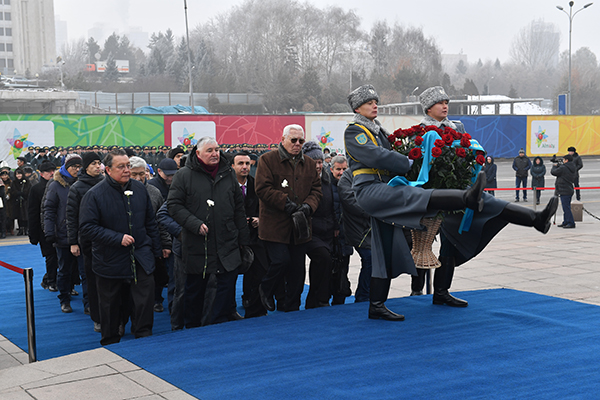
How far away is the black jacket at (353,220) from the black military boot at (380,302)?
1.43m

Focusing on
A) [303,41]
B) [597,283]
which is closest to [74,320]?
[597,283]

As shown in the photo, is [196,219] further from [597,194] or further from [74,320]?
[597,194]

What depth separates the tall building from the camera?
121250 millimetres

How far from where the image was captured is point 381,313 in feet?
18.0

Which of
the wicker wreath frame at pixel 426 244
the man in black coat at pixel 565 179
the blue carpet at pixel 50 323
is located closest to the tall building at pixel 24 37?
the man in black coat at pixel 565 179

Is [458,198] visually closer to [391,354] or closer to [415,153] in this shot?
[415,153]

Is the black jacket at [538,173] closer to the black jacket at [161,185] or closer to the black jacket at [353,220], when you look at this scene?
the black jacket at [353,220]

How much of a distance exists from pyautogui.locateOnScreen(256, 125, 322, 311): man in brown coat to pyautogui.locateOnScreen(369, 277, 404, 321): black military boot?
1.05m

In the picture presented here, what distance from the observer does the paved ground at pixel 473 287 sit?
4.09m

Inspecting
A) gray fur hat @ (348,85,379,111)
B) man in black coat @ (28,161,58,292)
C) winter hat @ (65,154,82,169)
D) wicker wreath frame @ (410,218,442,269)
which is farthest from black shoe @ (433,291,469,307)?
man in black coat @ (28,161,58,292)

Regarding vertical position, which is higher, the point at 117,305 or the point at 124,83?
the point at 124,83

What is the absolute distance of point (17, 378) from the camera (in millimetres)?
4426

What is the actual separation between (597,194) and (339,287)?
18566mm

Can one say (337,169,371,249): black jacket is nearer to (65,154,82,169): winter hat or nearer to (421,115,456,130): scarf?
(421,115,456,130): scarf
